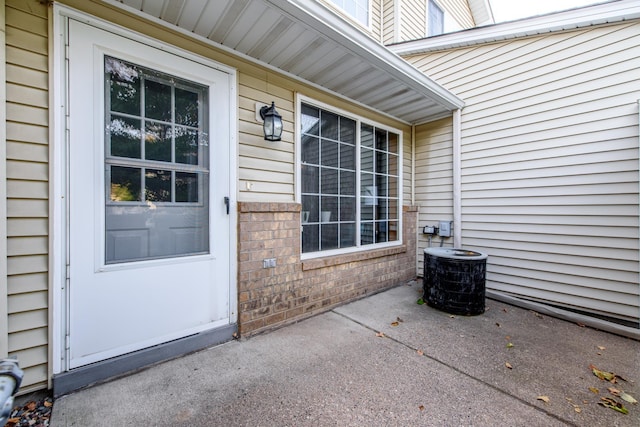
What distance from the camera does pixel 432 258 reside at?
3400mm

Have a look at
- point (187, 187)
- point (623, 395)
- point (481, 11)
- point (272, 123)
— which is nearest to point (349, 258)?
point (272, 123)

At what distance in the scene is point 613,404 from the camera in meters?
1.77

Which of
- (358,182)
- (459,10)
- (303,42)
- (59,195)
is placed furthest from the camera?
(459,10)

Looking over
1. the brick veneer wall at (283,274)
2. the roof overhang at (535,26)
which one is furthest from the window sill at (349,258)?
the roof overhang at (535,26)

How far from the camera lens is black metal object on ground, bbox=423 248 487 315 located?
3.17 metres

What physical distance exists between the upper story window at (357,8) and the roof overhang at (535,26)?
133 cm

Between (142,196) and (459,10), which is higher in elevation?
(459,10)

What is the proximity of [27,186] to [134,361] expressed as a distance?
141 centimetres

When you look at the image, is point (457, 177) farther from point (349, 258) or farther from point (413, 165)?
point (349, 258)

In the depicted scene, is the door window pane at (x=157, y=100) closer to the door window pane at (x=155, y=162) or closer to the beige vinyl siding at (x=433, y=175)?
the door window pane at (x=155, y=162)

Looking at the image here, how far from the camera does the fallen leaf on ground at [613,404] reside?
172 cm

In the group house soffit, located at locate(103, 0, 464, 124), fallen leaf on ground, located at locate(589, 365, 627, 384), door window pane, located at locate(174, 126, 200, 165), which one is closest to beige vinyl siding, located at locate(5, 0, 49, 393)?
house soffit, located at locate(103, 0, 464, 124)

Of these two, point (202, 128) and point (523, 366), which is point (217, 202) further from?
point (523, 366)

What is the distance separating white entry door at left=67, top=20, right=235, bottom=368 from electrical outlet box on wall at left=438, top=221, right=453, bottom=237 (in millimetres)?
3264
